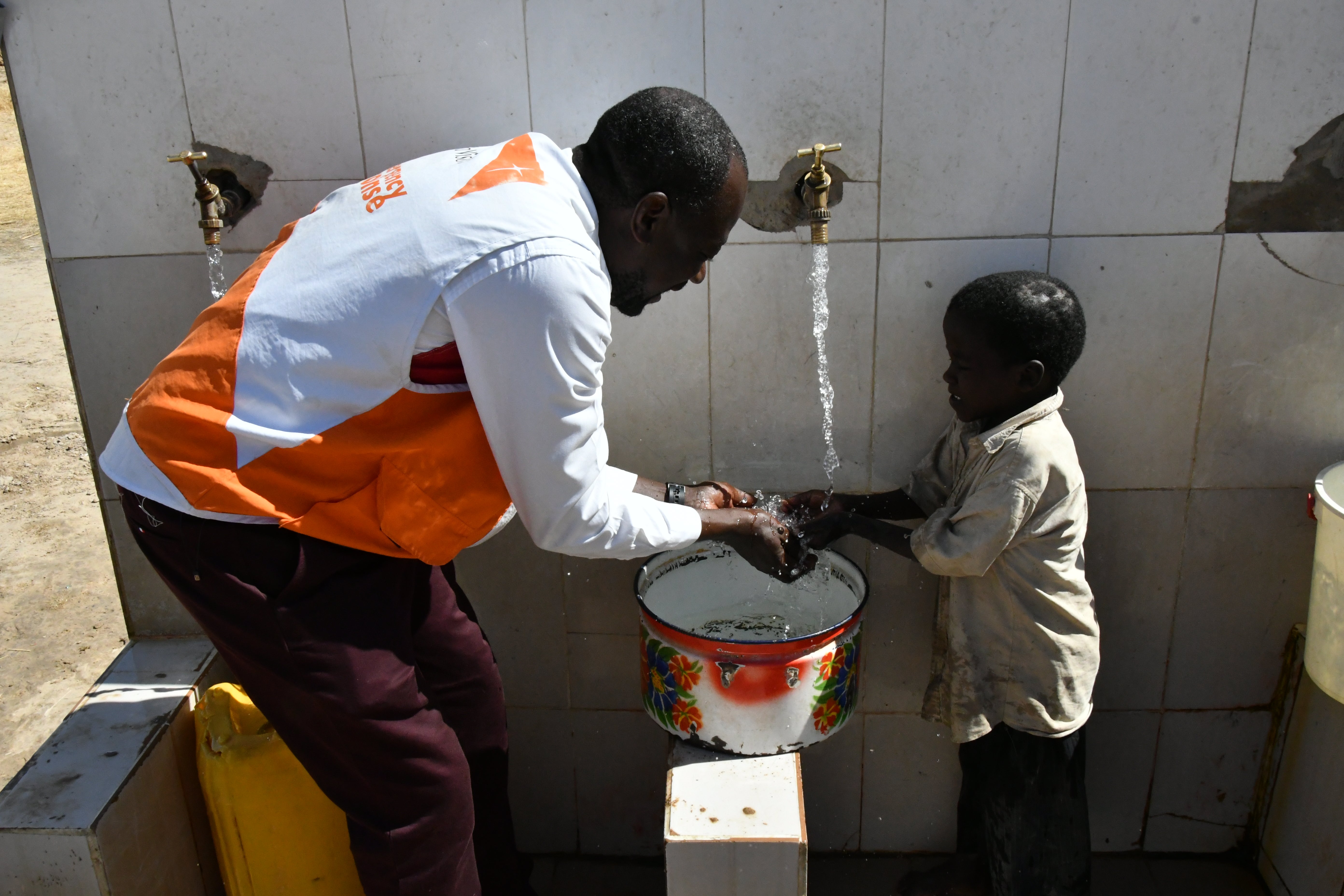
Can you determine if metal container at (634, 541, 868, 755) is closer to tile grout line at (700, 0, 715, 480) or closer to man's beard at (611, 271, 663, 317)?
tile grout line at (700, 0, 715, 480)

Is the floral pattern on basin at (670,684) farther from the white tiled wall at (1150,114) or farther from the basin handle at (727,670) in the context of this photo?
the white tiled wall at (1150,114)

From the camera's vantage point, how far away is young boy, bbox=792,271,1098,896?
1893 mm

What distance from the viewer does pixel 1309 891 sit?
2.37 m

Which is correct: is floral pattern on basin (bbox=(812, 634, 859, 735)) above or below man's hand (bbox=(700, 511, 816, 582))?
below

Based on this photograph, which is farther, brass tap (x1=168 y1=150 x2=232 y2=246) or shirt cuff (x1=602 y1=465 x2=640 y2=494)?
brass tap (x1=168 y1=150 x2=232 y2=246)

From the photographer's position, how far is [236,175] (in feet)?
7.18

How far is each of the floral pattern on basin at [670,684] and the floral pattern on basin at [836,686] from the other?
0.25m

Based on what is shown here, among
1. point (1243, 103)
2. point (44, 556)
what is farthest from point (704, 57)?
point (44, 556)

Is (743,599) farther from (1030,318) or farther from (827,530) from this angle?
(1030,318)

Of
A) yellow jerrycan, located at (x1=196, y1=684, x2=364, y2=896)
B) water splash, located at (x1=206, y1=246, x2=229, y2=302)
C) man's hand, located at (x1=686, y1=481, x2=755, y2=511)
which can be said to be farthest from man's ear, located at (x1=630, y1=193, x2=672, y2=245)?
yellow jerrycan, located at (x1=196, y1=684, x2=364, y2=896)

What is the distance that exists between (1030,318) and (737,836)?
3.91 feet

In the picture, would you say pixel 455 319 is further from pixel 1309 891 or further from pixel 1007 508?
pixel 1309 891

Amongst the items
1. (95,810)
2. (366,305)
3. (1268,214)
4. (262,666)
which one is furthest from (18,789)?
(1268,214)

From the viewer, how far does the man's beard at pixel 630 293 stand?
1577 millimetres
